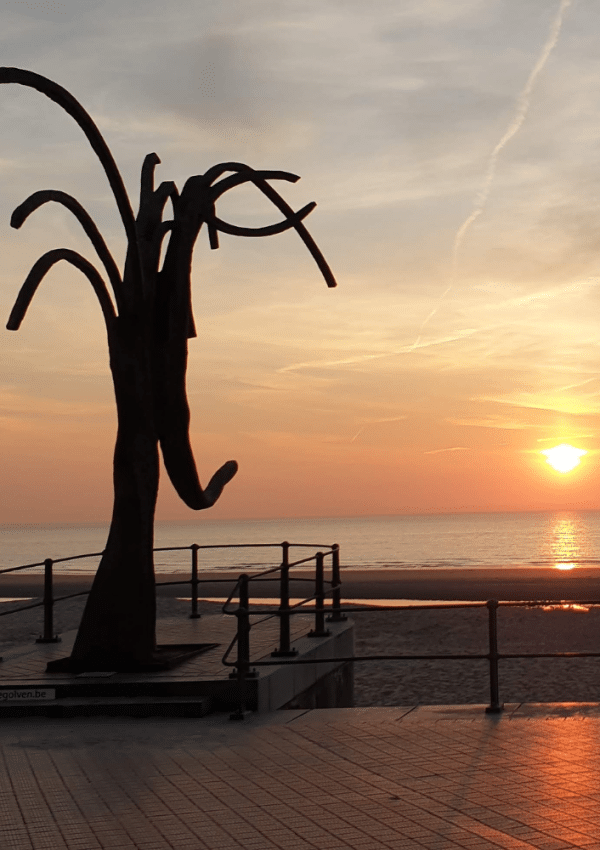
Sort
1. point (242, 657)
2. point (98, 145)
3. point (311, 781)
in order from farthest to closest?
point (98, 145) → point (242, 657) → point (311, 781)

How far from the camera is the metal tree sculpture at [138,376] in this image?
10680 millimetres

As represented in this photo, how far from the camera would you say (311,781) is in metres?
6.82

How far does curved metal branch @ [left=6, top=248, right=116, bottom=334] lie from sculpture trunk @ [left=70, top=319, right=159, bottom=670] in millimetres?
227

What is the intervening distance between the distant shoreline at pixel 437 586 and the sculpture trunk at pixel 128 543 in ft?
76.1

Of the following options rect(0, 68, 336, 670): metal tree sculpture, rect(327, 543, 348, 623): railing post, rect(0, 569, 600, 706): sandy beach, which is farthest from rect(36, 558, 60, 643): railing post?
rect(0, 569, 600, 706): sandy beach

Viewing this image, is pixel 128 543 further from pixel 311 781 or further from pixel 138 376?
pixel 311 781

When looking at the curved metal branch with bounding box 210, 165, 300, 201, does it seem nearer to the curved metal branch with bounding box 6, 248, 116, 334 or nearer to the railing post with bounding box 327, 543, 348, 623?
the curved metal branch with bounding box 6, 248, 116, 334

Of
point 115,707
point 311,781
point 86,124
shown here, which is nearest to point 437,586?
point 115,707

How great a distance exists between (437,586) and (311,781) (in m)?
37.6

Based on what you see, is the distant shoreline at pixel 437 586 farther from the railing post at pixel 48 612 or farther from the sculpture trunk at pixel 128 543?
the sculpture trunk at pixel 128 543

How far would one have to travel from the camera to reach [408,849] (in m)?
5.38

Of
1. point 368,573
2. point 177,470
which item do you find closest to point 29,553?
point 368,573

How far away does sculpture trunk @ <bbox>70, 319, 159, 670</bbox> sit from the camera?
420 inches

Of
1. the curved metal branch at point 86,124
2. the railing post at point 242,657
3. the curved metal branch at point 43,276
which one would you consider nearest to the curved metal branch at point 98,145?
the curved metal branch at point 86,124
